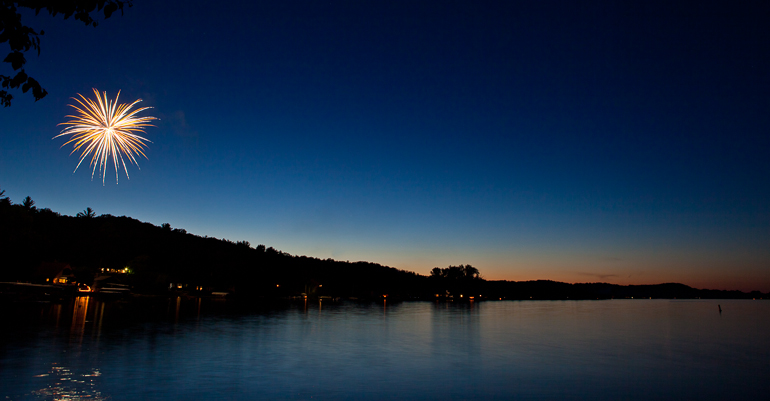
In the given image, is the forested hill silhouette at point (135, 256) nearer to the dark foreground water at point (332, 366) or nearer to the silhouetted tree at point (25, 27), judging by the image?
the dark foreground water at point (332, 366)

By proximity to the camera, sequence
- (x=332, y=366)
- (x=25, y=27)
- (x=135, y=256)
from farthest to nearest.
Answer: (x=135, y=256)
(x=332, y=366)
(x=25, y=27)

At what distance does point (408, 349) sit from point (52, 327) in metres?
25.7

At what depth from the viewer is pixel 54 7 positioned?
19.8ft

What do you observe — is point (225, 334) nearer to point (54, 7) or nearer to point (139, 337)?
point (139, 337)

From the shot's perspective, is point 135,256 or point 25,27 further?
point 135,256

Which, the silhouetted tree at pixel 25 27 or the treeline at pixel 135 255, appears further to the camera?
the treeline at pixel 135 255

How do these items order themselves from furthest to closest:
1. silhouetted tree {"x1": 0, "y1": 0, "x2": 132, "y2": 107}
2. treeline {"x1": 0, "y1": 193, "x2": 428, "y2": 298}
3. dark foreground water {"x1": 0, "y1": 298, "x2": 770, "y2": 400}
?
treeline {"x1": 0, "y1": 193, "x2": 428, "y2": 298}
dark foreground water {"x1": 0, "y1": 298, "x2": 770, "y2": 400}
silhouetted tree {"x1": 0, "y1": 0, "x2": 132, "y2": 107}

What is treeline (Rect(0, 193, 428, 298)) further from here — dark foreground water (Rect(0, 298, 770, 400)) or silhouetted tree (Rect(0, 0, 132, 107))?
silhouetted tree (Rect(0, 0, 132, 107))

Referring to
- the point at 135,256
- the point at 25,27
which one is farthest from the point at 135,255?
the point at 25,27

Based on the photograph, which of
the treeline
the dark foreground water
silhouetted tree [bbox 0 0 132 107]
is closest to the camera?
silhouetted tree [bbox 0 0 132 107]

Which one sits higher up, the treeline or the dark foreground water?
the treeline

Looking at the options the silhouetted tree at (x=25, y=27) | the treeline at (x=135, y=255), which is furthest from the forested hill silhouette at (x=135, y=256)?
the silhouetted tree at (x=25, y=27)

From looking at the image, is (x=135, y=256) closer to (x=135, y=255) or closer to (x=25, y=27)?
(x=135, y=255)

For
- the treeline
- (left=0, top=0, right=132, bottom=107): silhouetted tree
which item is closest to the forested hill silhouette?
the treeline
